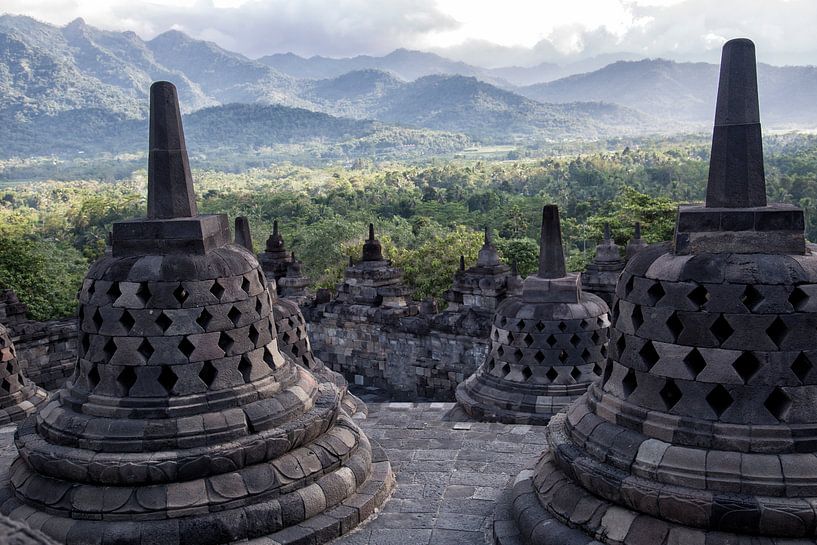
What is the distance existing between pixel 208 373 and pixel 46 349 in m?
14.1

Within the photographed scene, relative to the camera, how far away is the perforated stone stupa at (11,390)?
934 centimetres

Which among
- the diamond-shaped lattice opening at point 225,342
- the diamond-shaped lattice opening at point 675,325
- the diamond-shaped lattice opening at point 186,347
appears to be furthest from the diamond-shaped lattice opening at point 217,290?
the diamond-shaped lattice opening at point 675,325

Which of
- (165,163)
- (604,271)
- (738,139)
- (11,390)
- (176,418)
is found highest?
(165,163)

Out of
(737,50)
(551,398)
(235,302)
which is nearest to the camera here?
(737,50)

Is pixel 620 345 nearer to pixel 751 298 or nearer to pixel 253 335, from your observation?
pixel 751 298

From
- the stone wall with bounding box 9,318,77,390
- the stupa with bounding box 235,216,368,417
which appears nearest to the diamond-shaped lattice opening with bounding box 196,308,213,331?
the stupa with bounding box 235,216,368,417

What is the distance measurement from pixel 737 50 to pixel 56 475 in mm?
5391

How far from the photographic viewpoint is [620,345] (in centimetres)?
474

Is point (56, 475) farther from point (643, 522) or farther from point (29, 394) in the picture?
point (29, 394)

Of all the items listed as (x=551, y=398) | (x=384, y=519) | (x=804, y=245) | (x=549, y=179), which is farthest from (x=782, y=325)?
(x=549, y=179)

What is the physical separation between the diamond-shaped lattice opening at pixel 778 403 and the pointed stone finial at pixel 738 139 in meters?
1.15

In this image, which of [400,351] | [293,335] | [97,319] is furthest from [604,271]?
[97,319]

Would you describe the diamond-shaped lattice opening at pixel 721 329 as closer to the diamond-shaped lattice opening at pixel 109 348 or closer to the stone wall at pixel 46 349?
the diamond-shaped lattice opening at pixel 109 348

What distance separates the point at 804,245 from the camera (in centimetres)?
432
